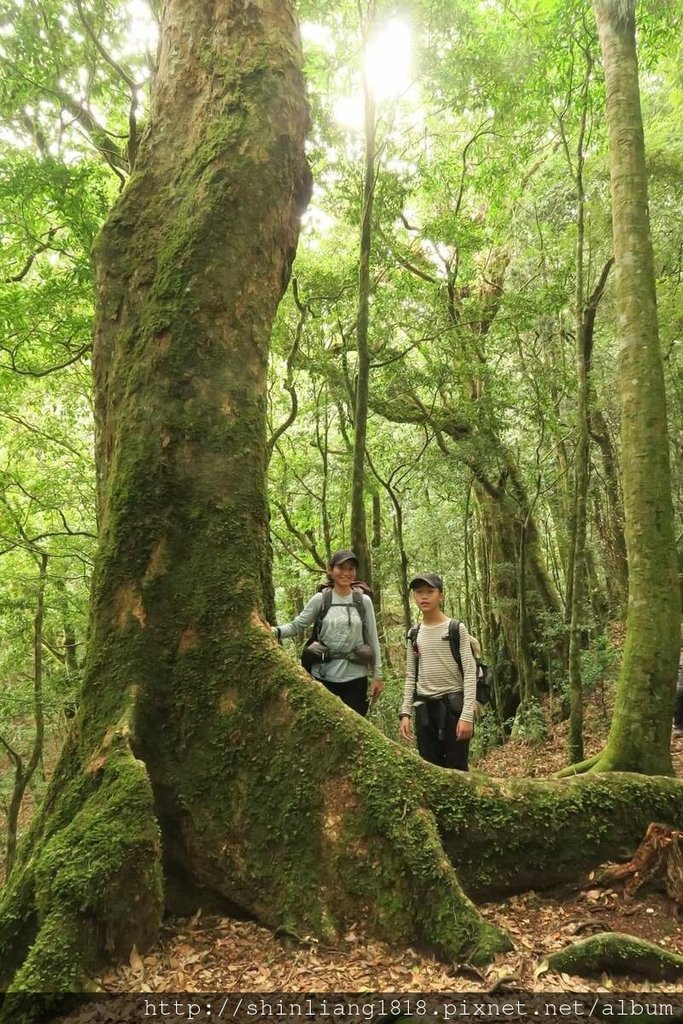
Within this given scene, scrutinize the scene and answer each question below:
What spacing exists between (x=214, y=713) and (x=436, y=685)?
2105 mm

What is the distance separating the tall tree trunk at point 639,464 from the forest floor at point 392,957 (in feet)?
4.36

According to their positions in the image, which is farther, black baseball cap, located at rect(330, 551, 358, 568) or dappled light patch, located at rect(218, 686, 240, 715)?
black baseball cap, located at rect(330, 551, 358, 568)

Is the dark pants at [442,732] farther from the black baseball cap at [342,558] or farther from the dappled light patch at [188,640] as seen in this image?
the dappled light patch at [188,640]

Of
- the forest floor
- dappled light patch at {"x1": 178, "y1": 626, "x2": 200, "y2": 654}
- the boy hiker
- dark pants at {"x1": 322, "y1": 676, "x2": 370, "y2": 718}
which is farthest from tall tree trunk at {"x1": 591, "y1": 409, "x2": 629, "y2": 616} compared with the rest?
dappled light patch at {"x1": 178, "y1": 626, "x2": 200, "y2": 654}

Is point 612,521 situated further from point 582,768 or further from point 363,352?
point 582,768

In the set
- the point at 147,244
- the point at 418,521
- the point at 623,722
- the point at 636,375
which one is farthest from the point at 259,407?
the point at 418,521

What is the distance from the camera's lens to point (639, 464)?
5324 millimetres

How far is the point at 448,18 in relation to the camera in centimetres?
902

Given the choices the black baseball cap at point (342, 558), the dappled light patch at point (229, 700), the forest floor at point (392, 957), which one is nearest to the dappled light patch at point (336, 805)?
the forest floor at point (392, 957)

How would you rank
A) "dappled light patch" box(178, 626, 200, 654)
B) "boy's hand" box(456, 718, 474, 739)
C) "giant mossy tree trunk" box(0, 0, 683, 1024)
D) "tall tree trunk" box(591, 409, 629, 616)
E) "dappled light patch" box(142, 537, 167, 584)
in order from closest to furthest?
"giant mossy tree trunk" box(0, 0, 683, 1024)
"dappled light patch" box(178, 626, 200, 654)
"dappled light patch" box(142, 537, 167, 584)
"boy's hand" box(456, 718, 474, 739)
"tall tree trunk" box(591, 409, 629, 616)

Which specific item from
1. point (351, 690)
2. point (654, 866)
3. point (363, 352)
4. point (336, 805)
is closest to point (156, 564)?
point (336, 805)

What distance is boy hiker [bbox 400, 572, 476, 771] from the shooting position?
5.22m

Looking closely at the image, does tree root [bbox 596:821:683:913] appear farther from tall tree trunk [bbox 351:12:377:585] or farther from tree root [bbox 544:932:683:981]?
tall tree trunk [bbox 351:12:377:585]

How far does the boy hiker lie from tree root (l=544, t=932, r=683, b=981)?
78.1 inches
